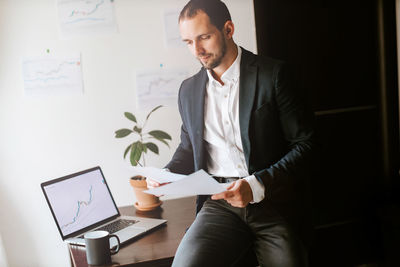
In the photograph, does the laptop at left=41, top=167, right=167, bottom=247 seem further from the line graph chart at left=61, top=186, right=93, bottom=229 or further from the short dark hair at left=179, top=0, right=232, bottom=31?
the short dark hair at left=179, top=0, right=232, bottom=31

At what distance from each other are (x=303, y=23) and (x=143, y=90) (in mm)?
854

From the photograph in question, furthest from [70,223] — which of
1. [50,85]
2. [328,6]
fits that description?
[328,6]

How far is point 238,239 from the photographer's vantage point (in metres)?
1.32

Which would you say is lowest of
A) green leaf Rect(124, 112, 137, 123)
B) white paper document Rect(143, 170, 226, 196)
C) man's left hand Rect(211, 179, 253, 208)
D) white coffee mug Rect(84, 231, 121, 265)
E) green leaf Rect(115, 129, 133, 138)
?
white coffee mug Rect(84, 231, 121, 265)

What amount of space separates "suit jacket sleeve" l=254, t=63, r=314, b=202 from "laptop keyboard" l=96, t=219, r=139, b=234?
0.63 m

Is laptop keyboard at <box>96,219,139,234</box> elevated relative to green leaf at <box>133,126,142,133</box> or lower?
lower

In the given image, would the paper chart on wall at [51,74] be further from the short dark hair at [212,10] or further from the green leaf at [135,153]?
the short dark hair at [212,10]

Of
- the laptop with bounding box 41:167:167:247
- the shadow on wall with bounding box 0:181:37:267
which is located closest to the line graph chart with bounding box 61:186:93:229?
the laptop with bounding box 41:167:167:247

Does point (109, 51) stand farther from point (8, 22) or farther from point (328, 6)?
point (328, 6)

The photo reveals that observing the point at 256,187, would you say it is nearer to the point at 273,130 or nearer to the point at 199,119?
the point at 273,130

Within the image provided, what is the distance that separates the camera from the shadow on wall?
6.28 ft

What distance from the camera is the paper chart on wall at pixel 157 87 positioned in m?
1.95

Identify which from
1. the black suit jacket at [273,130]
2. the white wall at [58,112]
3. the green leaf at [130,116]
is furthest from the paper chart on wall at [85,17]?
the black suit jacket at [273,130]

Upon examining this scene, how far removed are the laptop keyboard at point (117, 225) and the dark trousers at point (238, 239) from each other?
0.38 meters
